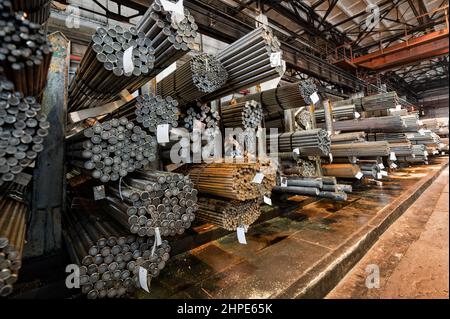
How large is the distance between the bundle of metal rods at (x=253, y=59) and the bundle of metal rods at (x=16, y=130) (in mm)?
1748

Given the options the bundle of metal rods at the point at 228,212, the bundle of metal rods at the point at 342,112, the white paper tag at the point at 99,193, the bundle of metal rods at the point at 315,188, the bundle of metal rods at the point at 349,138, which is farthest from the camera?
the bundle of metal rods at the point at 342,112

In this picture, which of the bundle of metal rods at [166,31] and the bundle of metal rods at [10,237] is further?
the bundle of metal rods at [166,31]

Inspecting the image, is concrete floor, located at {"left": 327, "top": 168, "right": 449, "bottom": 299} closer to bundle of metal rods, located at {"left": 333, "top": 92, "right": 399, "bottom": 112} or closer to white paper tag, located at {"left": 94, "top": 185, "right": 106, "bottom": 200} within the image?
white paper tag, located at {"left": 94, "top": 185, "right": 106, "bottom": 200}

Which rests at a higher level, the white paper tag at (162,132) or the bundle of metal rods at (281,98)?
the bundle of metal rods at (281,98)

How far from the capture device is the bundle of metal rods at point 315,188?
140 inches

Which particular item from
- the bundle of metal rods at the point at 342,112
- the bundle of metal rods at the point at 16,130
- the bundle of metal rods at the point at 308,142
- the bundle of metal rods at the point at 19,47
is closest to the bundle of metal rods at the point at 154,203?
the bundle of metal rods at the point at 16,130

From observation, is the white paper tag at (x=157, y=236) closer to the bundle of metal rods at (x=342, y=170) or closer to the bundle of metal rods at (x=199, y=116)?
the bundle of metal rods at (x=199, y=116)

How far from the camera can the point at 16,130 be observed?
51.1 inches

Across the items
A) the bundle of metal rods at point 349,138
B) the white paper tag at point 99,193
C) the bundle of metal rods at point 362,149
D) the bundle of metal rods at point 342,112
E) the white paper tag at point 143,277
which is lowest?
the white paper tag at point 143,277

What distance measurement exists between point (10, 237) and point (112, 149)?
2.51ft

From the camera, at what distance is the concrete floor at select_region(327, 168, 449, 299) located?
200 cm

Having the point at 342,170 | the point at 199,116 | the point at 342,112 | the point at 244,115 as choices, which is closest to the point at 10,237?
the point at 199,116

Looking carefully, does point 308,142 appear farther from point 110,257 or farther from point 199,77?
point 110,257
